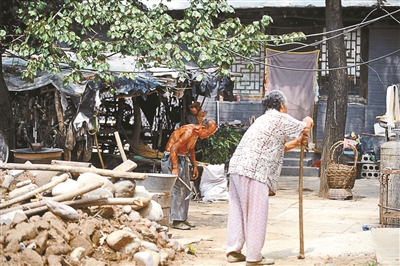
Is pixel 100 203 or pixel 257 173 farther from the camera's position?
pixel 100 203

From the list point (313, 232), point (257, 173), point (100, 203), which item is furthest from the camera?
point (313, 232)

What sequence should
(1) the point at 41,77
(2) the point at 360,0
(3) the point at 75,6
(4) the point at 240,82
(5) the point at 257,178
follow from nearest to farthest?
(5) the point at 257,178
(3) the point at 75,6
(1) the point at 41,77
(2) the point at 360,0
(4) the point at 240,82

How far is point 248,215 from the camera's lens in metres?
7.35

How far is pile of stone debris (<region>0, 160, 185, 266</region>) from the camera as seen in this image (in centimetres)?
666

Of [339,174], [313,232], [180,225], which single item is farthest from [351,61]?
[180,225]

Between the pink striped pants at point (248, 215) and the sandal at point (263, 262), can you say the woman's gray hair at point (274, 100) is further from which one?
the sandal at point (263, 262)

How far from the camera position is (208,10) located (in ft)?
35.4

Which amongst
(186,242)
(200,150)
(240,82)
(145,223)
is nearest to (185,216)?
(186,242)

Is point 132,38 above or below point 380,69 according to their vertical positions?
above

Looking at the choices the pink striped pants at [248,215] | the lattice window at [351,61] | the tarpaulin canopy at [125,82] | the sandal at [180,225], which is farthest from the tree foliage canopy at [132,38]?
the lattice window at [351,61]

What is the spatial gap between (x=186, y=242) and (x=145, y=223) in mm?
1206

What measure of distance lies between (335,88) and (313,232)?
16.7 feet

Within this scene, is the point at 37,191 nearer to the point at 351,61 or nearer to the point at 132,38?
the point at 132,38

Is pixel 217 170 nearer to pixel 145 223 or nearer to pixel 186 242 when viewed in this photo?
pixel 186 242
